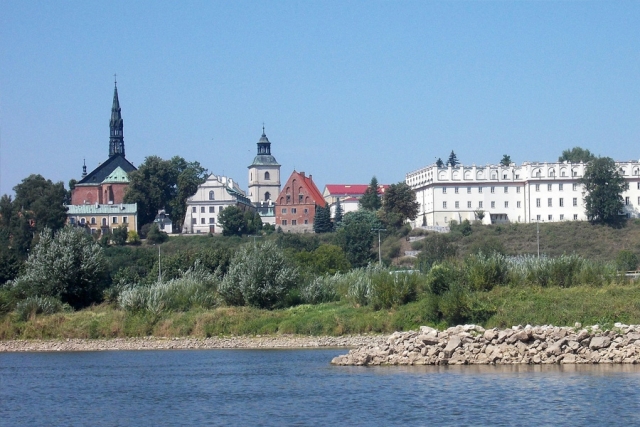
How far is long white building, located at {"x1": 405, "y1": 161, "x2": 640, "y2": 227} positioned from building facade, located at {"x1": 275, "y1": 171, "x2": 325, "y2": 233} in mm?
17159

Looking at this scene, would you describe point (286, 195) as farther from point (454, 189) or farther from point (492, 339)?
point (492, 339)

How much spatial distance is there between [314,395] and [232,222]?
82811 mm

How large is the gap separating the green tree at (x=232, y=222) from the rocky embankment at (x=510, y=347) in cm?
7729

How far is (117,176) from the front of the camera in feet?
423

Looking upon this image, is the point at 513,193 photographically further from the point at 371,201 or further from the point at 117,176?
the point at 117,176

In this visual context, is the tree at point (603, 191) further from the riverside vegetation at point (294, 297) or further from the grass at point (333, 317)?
the grass at point (333, 317)

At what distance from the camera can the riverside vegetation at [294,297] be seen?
38281 millimetres

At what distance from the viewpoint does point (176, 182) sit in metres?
122

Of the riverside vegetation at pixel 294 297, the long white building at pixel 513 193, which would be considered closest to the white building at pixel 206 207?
the long white building at pixel 513 193

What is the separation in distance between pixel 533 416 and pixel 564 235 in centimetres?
7218

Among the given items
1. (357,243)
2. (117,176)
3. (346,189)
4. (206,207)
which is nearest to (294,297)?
(357,243)

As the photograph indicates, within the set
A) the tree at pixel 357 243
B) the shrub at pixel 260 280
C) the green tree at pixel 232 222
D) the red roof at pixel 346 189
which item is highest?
the red roof at pixel 346 189

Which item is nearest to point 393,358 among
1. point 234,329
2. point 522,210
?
point 234,329

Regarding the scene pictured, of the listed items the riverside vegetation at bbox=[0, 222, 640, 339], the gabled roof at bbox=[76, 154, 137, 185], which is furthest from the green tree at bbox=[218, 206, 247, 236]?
the riverside vegetation at bbox=[0, 222, 640, 339]
